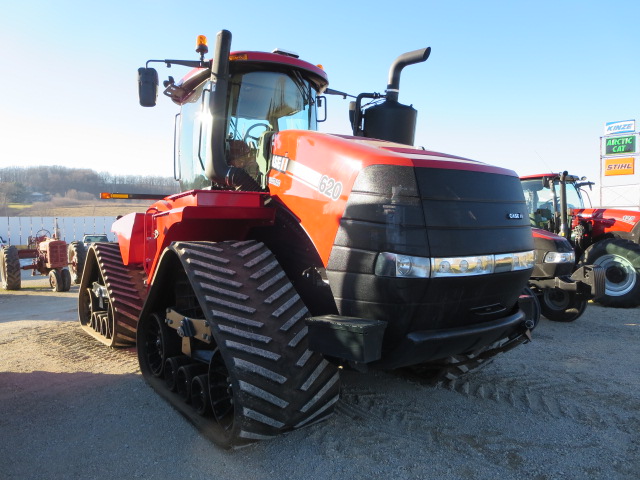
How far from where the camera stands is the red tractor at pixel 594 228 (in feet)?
27.6

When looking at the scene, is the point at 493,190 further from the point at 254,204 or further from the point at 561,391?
the point at 561,391

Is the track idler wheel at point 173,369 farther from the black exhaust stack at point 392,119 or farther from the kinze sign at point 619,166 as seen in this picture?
the kinze sign at point 619,166

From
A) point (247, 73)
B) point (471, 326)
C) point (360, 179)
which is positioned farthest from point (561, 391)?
point (247, 73)

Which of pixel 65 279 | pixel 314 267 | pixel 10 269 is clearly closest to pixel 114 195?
pixel 314 267

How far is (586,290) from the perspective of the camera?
6781 mm

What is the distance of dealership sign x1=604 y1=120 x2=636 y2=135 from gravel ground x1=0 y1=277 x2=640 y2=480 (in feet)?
72.8

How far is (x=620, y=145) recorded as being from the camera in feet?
76.6

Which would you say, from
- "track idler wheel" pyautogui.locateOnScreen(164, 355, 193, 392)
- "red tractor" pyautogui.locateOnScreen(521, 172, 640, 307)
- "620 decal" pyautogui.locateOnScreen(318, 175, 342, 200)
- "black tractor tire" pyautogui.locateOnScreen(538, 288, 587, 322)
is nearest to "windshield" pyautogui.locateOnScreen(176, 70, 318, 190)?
"620 decal" pyautogui.locateOnScreen(318, 175, 342, 200)

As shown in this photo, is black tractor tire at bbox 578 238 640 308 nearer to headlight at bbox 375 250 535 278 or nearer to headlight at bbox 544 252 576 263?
headlight at bbox 544 252 576 263

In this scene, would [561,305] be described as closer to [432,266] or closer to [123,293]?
[432,266]

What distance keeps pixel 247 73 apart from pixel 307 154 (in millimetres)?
1286

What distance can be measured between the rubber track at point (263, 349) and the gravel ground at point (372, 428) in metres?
0.28

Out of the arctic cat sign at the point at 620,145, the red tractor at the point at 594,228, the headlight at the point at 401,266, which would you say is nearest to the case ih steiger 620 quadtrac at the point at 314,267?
the headlight at the point at 401,266

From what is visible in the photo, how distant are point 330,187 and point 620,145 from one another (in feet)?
83.1
